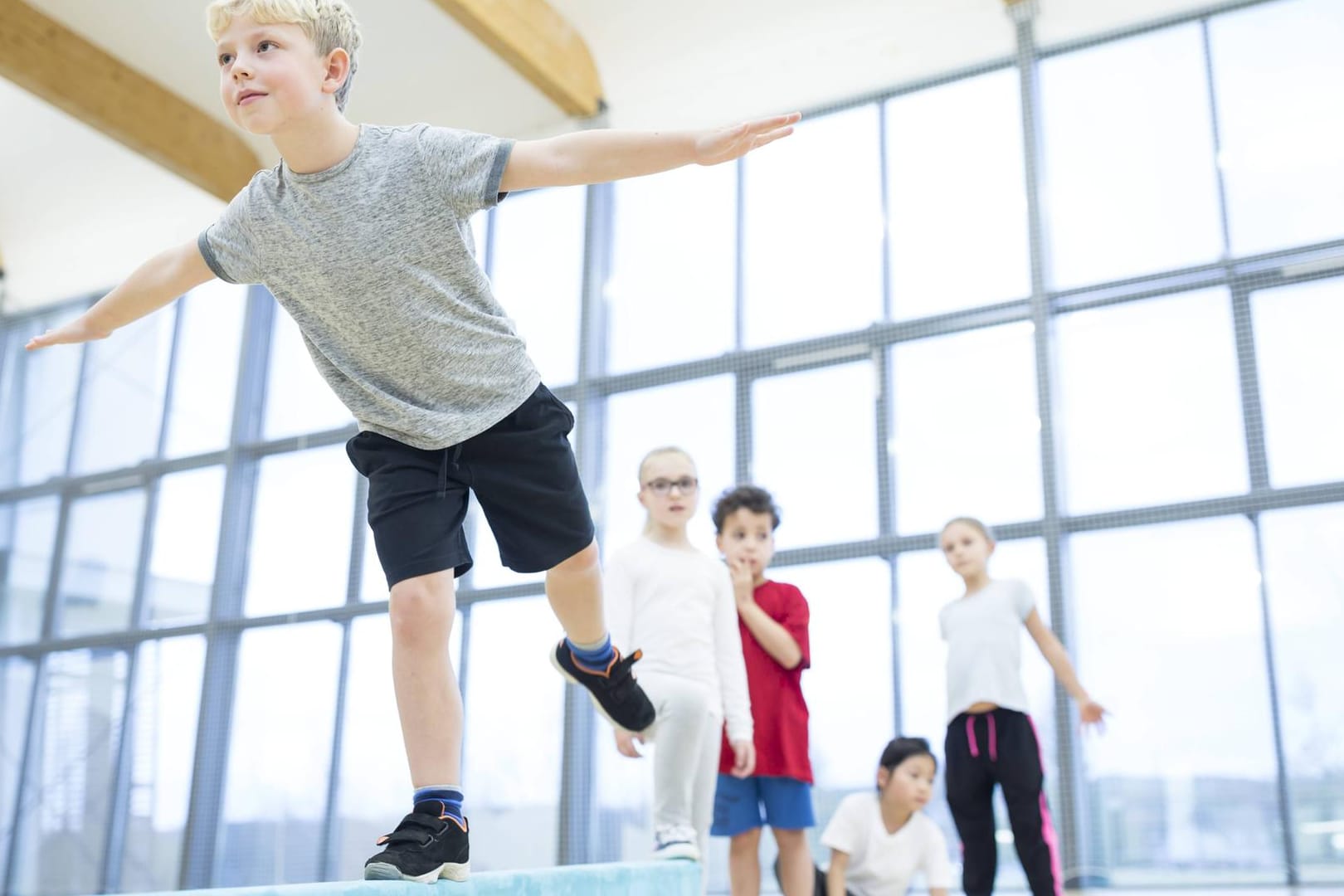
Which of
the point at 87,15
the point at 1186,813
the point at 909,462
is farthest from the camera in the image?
the point at 87,15

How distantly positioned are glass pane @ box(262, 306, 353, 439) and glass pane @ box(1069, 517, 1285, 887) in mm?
3939

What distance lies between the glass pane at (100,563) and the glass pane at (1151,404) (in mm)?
5238

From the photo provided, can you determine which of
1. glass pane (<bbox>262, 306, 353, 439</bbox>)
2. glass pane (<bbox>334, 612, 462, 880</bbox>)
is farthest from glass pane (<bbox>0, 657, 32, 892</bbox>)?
glass pane (<bbox>334, 612, 462, 880</bbox>)

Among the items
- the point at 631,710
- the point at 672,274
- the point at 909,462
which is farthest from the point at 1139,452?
the point at 631,710

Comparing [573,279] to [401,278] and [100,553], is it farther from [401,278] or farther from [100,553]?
[401,278]

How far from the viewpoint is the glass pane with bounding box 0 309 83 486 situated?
301 inches

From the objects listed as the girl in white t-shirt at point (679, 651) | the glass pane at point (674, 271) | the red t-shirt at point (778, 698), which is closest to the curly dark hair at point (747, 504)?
the red t-shirt at point (778, 698)

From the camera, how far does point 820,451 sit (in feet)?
17.2

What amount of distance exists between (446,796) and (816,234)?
440cm

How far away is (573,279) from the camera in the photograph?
6086mm

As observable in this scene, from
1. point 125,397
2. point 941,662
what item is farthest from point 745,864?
point 125,397

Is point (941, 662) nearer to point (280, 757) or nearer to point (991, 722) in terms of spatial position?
point (991, 722)

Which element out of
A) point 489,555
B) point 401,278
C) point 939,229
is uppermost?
point 939,229

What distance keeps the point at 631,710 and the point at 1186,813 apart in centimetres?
299
